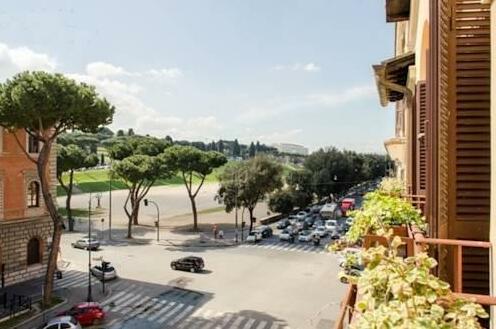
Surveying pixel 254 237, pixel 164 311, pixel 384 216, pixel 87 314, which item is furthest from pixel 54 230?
pixel 254 237

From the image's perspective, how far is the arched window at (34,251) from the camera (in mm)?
27656

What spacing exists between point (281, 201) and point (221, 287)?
3092 centimetres

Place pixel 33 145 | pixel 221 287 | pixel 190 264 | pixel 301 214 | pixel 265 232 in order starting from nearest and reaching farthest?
pixel 33 145, pixel 221 287, pixel 190 264, pixel 265 232, pixel 301 214

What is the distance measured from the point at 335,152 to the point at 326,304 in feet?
178

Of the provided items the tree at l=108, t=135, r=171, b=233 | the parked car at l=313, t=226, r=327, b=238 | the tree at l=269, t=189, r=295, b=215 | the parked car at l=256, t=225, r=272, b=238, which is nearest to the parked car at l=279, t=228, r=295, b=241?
the parked car at l=256, t=225, r=272, b=238

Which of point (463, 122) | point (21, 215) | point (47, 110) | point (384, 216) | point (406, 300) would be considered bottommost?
point (21, 215)

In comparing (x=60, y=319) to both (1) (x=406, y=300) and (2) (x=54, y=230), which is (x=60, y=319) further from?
(1) (x=406, y=300)

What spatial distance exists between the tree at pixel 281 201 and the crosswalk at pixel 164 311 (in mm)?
31389

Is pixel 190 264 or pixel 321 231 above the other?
pixel 321 231

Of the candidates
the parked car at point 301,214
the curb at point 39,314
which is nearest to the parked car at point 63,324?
the curb at point 39,314

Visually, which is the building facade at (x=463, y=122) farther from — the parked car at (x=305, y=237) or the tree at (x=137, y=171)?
the parked car at (x=305, y=237)

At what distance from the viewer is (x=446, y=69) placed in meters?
4.75

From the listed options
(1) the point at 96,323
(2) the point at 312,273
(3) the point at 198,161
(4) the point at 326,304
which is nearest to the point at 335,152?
(3) the point at 198,161

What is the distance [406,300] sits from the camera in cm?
235
